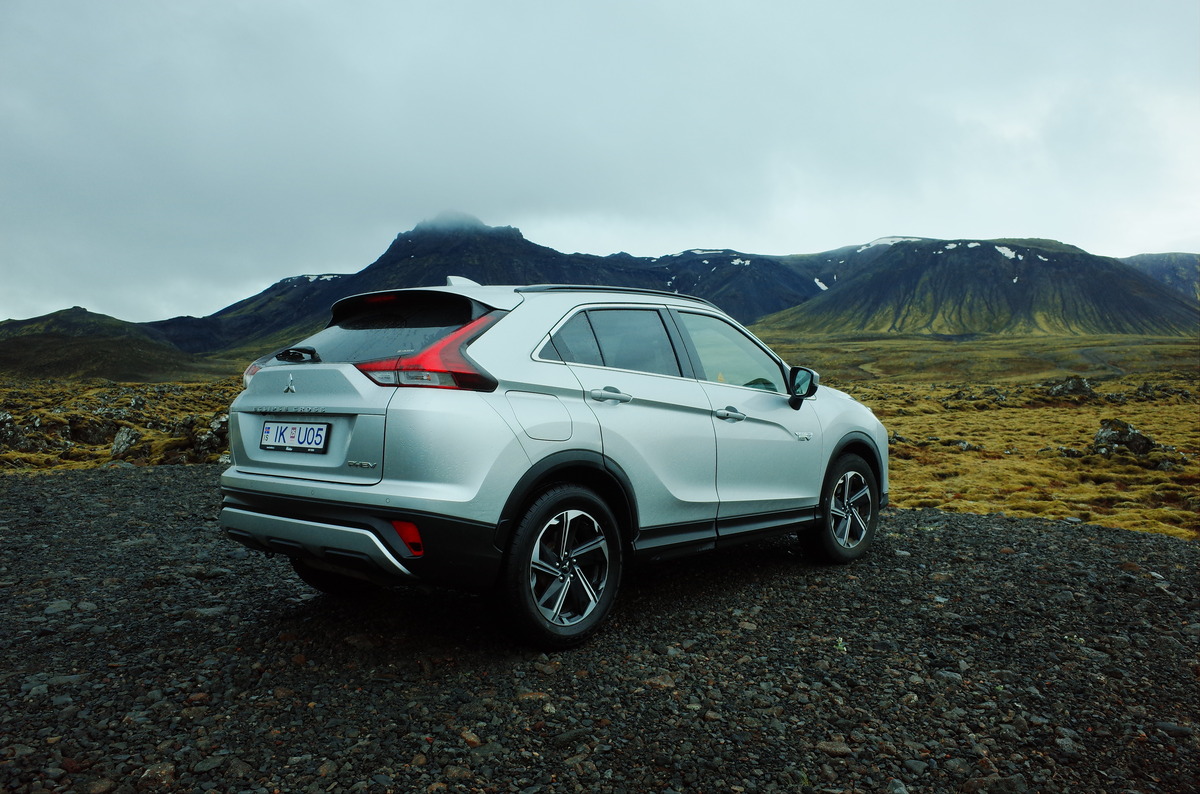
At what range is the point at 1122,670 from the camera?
12.5 ft

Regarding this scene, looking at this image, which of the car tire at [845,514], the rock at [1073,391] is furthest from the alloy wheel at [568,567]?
the rock at [1073,391]

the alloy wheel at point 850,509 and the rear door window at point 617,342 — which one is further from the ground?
the rear door window at point 617,342

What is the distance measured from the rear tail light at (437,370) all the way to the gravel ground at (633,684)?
146 centimetres

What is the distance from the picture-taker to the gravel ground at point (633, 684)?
2.82 metres

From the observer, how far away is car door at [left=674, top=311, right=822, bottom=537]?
4.76m

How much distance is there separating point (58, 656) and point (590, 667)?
9.03 feet

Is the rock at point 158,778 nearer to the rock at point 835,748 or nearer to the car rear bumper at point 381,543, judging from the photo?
the car rear bumper at point 381,543

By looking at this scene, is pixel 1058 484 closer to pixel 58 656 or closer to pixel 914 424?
pixel 58 656

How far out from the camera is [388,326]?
3.91 m

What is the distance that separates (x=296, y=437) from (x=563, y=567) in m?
1.54

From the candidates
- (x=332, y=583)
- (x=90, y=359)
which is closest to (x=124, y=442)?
(x=332, y=583)

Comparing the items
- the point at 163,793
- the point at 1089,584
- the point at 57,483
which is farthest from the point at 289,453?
the point at 57,483

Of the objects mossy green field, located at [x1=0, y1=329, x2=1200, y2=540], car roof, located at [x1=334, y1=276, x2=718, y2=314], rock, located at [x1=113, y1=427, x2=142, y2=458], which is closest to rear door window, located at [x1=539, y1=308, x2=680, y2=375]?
car roof, located at [x1=334, y1=276, x2=718, y2=314]

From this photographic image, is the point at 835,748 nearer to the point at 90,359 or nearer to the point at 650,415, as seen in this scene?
the point at 650,415
